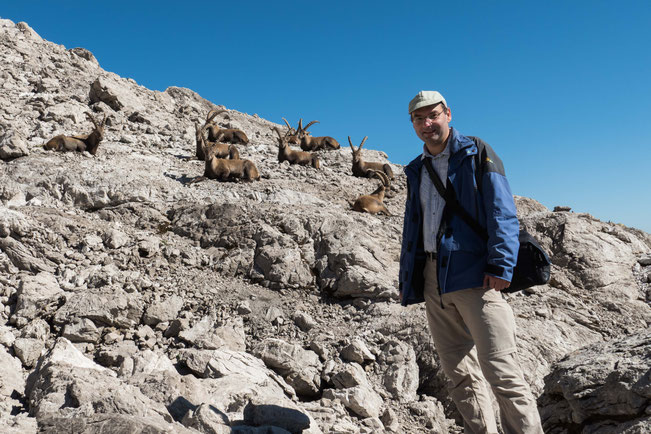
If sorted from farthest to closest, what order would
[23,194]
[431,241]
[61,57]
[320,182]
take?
[61,57], [320,182], [23,194], [431,241]

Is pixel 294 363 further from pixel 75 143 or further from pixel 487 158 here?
pixel 75 143

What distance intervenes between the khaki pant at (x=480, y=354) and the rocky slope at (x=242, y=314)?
130 centimetres

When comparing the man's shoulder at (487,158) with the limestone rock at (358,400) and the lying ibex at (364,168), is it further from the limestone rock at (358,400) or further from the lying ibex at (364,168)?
the lying ibex at (364,168)

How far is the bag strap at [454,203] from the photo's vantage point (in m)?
3.24

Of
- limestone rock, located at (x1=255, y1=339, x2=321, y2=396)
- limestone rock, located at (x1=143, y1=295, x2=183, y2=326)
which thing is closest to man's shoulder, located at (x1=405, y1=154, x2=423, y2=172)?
limestone rock, located at (x1=255, y1=339, x2=321, y2=396)

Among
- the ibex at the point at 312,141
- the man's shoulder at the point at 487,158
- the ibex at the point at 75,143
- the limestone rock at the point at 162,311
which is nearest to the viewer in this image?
the man's shoulder at the point at 487,158

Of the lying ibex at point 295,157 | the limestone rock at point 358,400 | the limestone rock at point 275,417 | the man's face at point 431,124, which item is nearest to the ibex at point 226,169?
the lying ibex at point 295,157

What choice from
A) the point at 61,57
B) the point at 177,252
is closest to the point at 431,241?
the point at 177,252

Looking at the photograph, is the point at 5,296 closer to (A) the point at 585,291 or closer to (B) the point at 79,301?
(B) the point at 79,301

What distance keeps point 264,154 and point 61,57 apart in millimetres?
11873

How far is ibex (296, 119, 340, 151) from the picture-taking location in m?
19.6

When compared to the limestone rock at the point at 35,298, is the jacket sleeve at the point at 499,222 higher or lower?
higher

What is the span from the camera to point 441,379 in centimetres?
587

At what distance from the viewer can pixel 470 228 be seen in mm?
3252
